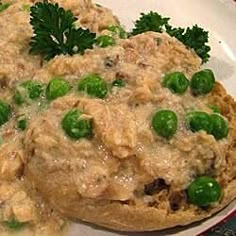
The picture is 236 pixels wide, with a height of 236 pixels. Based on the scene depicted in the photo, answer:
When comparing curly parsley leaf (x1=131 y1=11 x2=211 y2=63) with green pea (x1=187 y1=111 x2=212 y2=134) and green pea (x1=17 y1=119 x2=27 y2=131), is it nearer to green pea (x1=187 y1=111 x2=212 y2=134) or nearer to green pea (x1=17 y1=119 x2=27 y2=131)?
green pea (x1=187 y1=111 x2=212 y2=134)

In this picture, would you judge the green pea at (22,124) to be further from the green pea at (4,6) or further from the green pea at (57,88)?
the green pea at (4,6)

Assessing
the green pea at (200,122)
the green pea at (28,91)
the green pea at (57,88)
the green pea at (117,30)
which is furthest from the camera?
the green pea at (117,30)

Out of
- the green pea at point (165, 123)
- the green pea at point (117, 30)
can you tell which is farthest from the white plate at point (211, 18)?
the green pea at point (165, 123)

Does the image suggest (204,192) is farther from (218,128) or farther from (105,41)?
(105,41)

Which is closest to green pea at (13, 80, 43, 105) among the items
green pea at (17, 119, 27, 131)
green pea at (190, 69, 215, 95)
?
green pea at (17, 119, 27, 131)

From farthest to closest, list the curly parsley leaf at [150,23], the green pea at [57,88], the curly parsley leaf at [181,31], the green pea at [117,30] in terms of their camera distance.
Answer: the curly parsley leaf at [150,23] → the curly parsley leaf at [181,31] → the green pea at [117,30] → the green pea at [57,88]

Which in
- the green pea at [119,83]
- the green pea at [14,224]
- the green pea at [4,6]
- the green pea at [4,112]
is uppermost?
the green pea at [119,83]

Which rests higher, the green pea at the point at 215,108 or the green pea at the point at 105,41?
the green pea at the point at 215,108

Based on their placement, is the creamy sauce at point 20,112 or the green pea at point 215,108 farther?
the green pea at point 215,108
